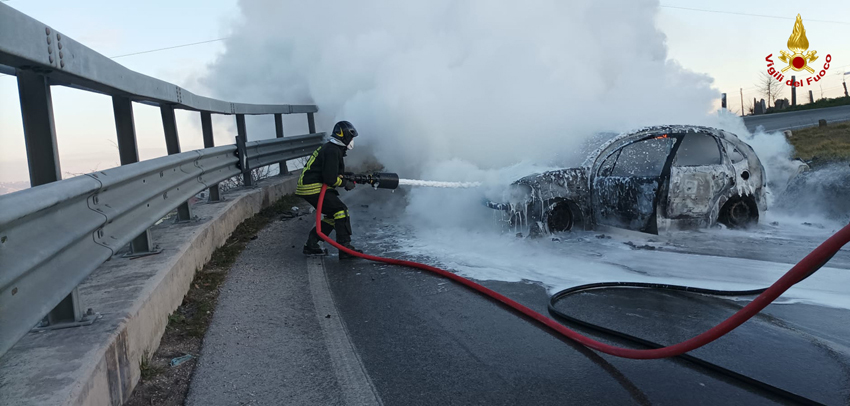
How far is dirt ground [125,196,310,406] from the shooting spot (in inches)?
125

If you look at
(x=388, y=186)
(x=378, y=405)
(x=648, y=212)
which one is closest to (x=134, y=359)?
(x=378, y=405)

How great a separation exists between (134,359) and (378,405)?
4.70 ft

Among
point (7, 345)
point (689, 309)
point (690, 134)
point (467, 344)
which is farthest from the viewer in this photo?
point (690, 134)

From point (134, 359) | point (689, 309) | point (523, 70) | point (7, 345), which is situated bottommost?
point (689, 309)

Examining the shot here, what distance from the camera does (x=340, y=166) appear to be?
7473mm

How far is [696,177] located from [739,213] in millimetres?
1039

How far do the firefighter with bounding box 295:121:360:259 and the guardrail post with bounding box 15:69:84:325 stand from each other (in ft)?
13.3

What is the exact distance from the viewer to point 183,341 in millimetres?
3949

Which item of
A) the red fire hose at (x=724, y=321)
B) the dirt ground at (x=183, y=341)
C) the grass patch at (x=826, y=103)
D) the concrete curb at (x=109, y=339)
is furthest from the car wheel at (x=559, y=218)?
the grass patch at (x=826, y=103)

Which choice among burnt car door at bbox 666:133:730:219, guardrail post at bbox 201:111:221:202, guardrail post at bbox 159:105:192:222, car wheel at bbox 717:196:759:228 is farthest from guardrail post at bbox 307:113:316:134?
car wheel at bbox 717:196:759:228

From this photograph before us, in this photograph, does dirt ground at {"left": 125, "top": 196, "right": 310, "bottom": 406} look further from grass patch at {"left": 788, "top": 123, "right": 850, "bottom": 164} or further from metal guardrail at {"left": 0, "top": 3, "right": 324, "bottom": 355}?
grass patch at {"left": 788, "top": 123, "right": 850, "bottom": 164}

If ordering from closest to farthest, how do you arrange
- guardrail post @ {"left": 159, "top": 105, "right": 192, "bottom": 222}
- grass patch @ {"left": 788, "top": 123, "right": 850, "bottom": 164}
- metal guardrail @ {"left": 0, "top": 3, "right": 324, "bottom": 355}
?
metal guardrail @ {"left": 0, "top": 3, "right": 324, "bottom": 355}, guardrail post @ {"left": 159, "top": 105, "right": 192, "bottom": 222}, grass patch @ {"left": 788, "top": 123, "right": 850, "bottom": 164}

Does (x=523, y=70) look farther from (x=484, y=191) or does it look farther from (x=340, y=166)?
(x=340, y=166)

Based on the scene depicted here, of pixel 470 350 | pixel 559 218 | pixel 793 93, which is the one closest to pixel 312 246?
pixel 559 218
